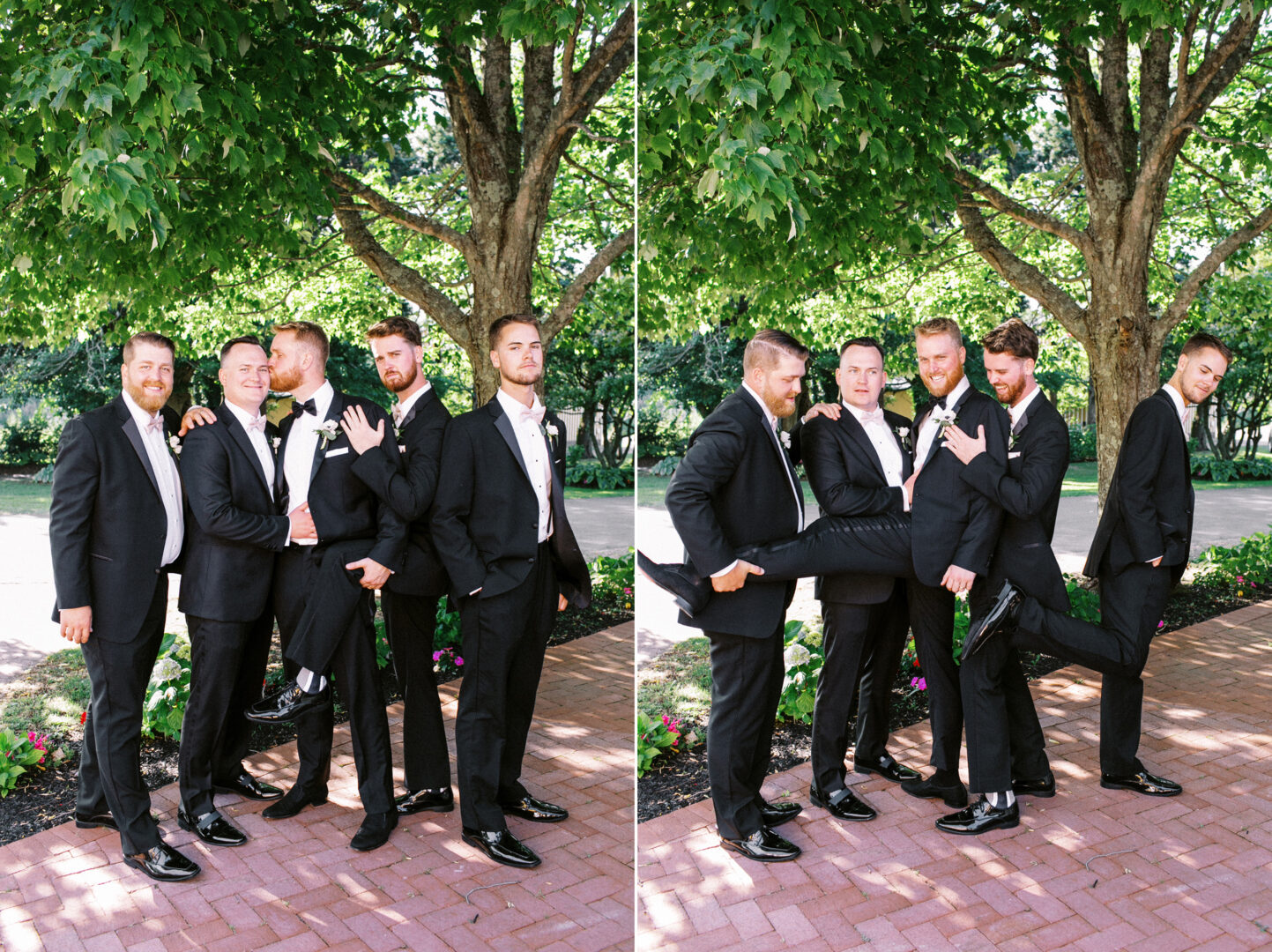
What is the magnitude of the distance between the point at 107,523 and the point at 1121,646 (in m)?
4.11

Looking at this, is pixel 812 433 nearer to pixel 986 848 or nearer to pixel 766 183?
pixel 766 183

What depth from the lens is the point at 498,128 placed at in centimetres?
604

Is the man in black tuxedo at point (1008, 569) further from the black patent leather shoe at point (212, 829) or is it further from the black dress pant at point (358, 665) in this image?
the black patent leather shoe at point (212, 829)

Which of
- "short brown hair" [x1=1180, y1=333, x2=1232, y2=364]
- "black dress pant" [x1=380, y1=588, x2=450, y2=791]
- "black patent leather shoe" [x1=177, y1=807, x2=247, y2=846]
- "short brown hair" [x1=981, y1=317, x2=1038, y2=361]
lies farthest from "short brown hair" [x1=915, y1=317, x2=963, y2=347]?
"black patent leather shoe" [x1=177, y1=807, x2=247, y2=846]

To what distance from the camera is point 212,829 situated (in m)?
3.94

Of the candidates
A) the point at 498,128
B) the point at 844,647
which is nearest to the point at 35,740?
the point at 844,647

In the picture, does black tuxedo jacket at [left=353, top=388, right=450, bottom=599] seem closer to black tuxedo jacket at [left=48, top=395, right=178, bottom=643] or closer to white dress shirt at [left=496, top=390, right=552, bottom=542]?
white dress shirt at [left=496, top=390, right=552, bottom=542]

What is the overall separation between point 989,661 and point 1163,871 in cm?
95

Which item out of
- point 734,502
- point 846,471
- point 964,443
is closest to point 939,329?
point 964,443

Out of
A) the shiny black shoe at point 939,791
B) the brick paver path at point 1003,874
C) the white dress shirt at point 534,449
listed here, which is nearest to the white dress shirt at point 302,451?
the white dress shirt at point 534,449

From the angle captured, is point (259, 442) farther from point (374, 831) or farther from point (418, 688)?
point (374, 831)

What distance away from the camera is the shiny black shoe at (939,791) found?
4270 mm

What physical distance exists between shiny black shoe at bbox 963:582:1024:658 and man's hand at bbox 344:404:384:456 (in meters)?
2.43

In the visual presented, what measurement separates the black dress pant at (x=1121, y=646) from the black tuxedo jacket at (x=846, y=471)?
913 millimetres
